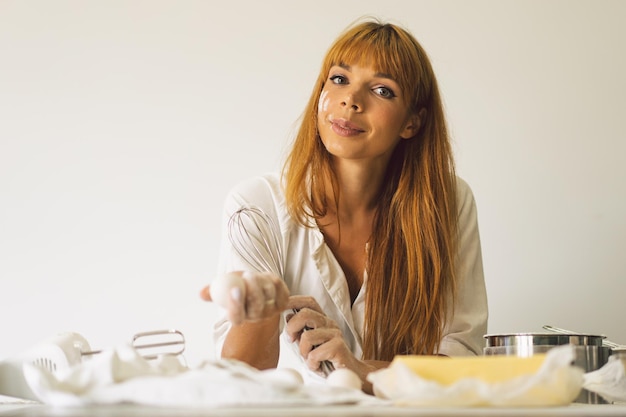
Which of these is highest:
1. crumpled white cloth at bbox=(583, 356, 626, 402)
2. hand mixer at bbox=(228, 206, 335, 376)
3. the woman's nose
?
the woman's nose

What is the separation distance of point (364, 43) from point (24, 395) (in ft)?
3.69

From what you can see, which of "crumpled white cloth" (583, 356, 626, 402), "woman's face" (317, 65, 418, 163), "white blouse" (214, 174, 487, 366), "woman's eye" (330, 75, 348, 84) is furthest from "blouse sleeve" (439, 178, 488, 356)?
"crumpled white cloth" (583, 356, 626, 402)

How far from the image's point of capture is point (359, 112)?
1928 mm

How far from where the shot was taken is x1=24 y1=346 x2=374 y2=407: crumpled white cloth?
746 millimetres

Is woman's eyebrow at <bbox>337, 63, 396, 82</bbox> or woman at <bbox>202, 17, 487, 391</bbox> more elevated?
woman's eyebrow at <bbox>337, 63, 396, 82</bbox>

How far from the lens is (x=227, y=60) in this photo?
278cm

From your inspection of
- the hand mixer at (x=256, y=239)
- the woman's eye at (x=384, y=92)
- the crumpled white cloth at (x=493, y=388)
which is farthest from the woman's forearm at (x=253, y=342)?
the crumpled white cloth at (x=493, y=388)

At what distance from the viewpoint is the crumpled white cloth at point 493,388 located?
0.79 m

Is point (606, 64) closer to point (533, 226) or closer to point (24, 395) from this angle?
point (533, 226)

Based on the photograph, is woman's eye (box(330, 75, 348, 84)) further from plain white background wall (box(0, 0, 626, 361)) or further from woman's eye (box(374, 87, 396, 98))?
plain white background wall (box(0, 0, 626, 361))

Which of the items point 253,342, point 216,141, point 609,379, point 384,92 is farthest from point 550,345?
point 216,141

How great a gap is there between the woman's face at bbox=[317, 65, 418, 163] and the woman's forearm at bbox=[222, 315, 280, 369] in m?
0.46

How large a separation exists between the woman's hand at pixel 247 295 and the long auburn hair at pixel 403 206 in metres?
0.90

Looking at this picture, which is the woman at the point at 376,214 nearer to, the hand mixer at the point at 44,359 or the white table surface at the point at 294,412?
the hand mixer at the point at 44,359
